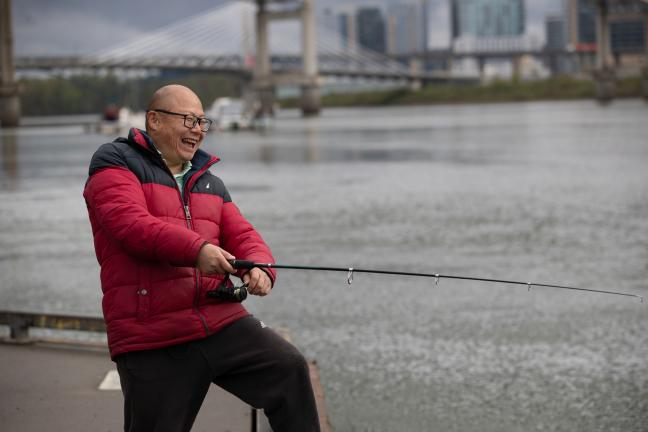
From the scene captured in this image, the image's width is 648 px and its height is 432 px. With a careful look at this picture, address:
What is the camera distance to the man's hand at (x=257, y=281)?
3.59 meters

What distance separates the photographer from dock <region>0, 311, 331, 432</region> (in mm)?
5008

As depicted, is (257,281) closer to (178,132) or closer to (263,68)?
(178,132)

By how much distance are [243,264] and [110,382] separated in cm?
240

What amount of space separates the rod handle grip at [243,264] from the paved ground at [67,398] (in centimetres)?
149

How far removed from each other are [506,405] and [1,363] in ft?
9.03

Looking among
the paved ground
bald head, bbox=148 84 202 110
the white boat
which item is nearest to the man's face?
bald head, bbox=148 84 202 110

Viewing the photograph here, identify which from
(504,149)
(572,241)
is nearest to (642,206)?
(572,241)

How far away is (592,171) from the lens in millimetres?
25797

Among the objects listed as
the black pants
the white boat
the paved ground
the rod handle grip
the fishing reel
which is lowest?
the paved ground

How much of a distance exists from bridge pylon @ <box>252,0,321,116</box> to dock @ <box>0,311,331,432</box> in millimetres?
110887

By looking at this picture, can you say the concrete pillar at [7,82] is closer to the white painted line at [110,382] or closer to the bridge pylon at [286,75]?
the bridge pylon at [286,75]

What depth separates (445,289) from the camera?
33.5 feet

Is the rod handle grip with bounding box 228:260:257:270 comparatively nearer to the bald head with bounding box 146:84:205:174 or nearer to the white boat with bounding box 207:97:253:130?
the bald head with bounding box 146:84:205:174

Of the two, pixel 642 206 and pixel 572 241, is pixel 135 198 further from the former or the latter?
pixel 642 206
